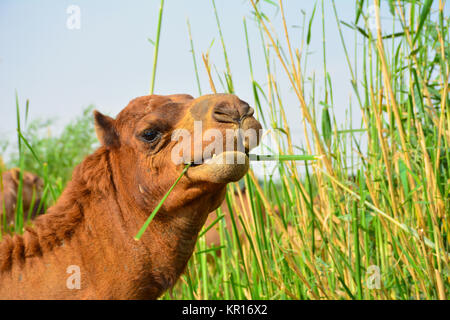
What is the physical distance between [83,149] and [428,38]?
29.7 ft

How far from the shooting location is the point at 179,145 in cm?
221

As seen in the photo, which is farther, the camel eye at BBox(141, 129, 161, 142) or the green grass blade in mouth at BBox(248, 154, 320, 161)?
the camel eye at BBox(141, 129, 161, 142)

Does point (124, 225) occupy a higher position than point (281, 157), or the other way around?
point (281, 157)

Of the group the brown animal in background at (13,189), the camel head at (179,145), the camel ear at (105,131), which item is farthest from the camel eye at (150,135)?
the brown animal in background at (13,189)

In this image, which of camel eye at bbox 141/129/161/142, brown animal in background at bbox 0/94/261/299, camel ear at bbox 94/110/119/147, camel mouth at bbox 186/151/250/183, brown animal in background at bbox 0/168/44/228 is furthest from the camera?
brown animal in background at bbox 0/168/44/228

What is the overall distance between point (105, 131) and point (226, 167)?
799 mm

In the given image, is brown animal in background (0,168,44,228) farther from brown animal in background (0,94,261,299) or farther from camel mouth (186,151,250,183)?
camel mouth (186,151,250,183)

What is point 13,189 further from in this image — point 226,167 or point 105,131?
point 226,167

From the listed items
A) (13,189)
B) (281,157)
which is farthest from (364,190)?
(13,189)

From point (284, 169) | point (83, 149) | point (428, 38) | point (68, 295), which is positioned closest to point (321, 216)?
point (284, 169)

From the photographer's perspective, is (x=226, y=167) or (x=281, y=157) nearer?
(x=226, y=167)

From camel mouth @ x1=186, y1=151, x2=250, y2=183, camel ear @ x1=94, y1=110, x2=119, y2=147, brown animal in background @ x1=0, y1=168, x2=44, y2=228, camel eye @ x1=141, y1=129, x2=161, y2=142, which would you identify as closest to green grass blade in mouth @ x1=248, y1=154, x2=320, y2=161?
camel mouth @ x1=186, y1=151, x2=250, y2=183

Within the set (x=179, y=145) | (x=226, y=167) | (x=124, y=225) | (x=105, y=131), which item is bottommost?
(x=124, y=225)

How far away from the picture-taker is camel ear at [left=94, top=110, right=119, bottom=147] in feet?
8.16
